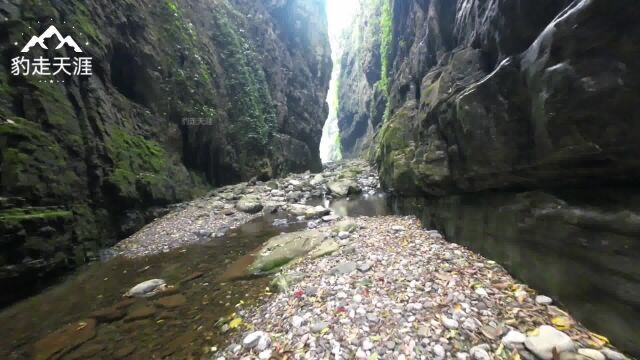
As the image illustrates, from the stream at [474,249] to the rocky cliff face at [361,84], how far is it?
36.7m

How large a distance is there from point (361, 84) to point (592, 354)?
64908 millimetres

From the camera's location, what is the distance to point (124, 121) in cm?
1253

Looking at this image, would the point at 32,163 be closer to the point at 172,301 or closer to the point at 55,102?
the point at 55,102

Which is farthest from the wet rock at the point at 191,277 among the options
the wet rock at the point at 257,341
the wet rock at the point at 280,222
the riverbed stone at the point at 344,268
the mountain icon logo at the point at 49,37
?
the mountain icon logo at the point at 49,37

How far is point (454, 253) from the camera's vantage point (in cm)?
565

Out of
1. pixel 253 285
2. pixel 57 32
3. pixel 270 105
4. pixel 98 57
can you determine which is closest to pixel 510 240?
pixel 253 285

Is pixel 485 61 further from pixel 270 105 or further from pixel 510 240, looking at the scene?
pixel 270 105

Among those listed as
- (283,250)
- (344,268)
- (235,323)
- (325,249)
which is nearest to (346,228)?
(325,249)

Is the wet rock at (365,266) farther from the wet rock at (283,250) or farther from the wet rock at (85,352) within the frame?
the wet rock at (85,352)

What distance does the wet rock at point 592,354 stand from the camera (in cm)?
267

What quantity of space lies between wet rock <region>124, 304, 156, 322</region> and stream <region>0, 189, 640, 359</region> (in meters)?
0.07

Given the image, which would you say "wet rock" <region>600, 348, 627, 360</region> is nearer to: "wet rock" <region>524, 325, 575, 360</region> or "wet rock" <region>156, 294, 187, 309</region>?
"wet rock" <region>524, 325, 575, 360</region>

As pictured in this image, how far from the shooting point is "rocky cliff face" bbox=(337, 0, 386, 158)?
48.9 metres

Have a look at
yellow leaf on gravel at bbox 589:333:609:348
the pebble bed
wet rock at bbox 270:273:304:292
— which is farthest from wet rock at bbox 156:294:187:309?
yellow leaf on gravel at bbox 589:333:609:348
